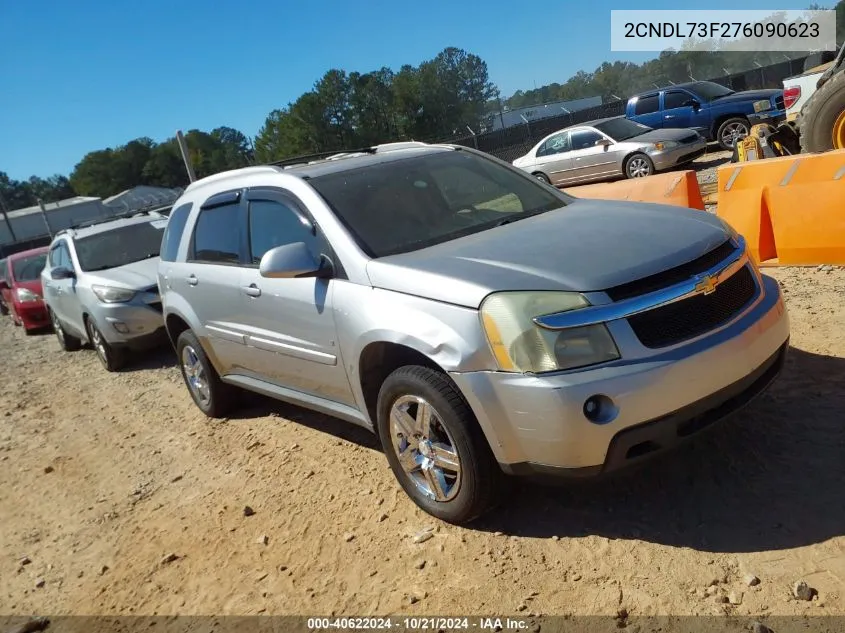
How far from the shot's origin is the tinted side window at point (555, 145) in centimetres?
1584

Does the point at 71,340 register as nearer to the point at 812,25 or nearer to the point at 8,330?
the point at 8,330

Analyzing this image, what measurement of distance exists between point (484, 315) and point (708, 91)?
1695 cm

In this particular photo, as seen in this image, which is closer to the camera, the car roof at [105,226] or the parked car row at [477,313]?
the parked car row at [477,313]

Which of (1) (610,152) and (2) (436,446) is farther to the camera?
(1) (610,152)

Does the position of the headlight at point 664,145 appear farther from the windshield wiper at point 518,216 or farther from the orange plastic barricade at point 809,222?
the windshield wiper at point 518,216

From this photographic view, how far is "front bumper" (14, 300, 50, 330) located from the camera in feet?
45.2

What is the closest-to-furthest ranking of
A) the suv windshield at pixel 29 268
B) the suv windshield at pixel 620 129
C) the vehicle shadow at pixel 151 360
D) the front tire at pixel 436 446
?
the front tire at pixel 436 446, the vehicle shadow at pixel 151 360, the suv windshield at pixel 29 268, the suv windshield at pixel 620 129

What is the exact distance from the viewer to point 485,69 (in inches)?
3607

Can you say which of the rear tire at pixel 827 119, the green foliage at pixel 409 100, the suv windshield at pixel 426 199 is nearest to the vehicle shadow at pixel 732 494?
the suv windshield at pixel 426 199

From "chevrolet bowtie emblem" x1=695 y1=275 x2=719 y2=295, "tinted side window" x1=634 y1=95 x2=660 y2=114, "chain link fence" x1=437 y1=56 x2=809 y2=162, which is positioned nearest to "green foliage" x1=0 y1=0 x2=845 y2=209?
"chain link fence" x1=437 y1=56 x2=809 y2=162

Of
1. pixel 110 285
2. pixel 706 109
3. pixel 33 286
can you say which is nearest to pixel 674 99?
pixel 706 109

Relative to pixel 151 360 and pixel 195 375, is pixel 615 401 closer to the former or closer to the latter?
pixel 195 375

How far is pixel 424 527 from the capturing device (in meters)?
3.54

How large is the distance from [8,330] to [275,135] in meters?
67.5
